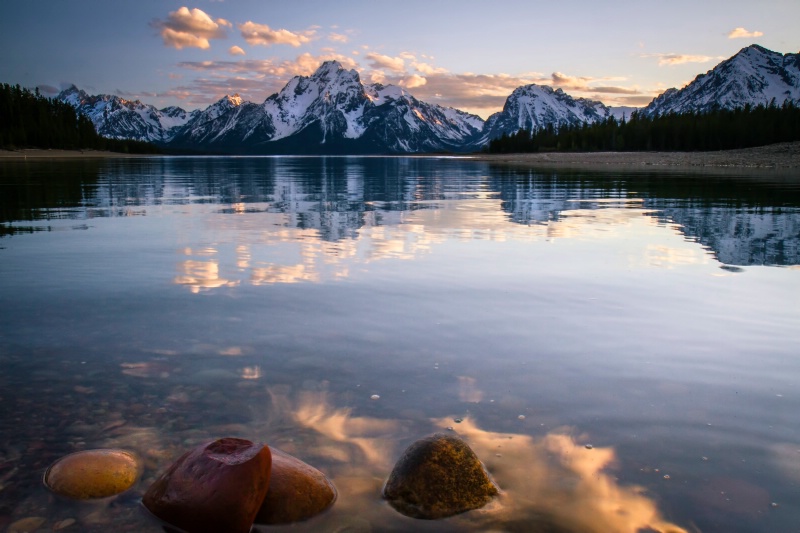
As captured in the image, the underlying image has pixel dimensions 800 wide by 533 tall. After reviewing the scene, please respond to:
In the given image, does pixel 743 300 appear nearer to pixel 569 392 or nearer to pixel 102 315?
pixel 569 392

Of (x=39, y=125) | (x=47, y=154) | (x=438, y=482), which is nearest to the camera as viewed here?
(x=438, y=482)

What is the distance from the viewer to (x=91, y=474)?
15.6ft

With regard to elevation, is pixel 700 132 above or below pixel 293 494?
above

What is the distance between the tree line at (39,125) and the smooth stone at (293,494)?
532 ft

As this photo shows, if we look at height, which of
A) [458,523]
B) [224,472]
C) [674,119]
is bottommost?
[458,523]

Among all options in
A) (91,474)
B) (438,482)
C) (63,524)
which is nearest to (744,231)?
(438,482)

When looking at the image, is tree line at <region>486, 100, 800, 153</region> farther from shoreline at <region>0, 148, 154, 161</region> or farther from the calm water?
the calm water

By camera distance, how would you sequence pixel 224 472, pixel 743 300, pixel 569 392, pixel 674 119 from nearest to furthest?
pixel 224 472 < pixel 569 392 < pixel 743 300 < pixel 674 119

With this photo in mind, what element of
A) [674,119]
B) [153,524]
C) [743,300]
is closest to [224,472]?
[153,524]

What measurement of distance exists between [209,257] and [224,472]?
36.0 feet

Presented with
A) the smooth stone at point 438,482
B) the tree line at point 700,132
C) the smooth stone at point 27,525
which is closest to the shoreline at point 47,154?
the tree line at point 700,132

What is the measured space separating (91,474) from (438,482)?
2.76 metres

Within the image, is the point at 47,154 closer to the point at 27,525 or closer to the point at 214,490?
the point at 27,525

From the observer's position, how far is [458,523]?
441 cm
